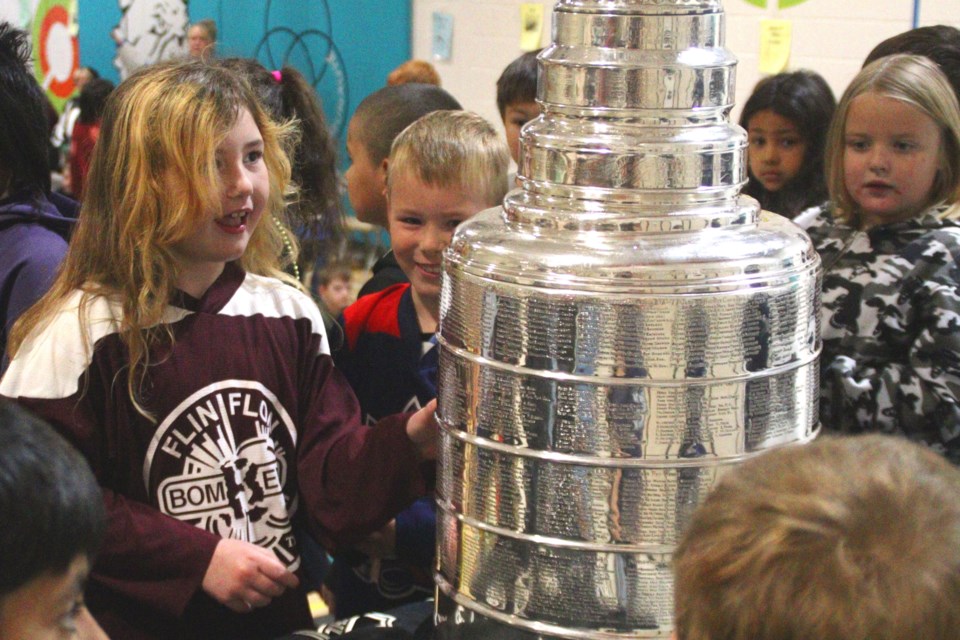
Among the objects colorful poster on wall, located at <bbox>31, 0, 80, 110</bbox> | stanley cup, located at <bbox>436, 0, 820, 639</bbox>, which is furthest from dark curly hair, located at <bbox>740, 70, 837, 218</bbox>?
colorful poster on wall, located at <bbox>31, 0, 80, 110</bbox>

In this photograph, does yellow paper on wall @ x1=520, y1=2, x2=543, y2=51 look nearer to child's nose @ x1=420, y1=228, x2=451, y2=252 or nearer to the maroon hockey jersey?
child's nose @ x1=420, y1=228, x2=451, y2=252

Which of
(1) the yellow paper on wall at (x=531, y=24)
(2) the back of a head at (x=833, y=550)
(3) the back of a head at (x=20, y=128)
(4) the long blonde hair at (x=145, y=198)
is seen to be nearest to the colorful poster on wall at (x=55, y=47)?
(1) the yellow paper on wall at (x=531, y=24)

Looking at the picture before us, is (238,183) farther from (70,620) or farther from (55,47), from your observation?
(55,47)

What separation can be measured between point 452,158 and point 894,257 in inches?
20.9

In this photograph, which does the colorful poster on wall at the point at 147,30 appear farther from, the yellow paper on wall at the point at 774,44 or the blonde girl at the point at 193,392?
the blonde girl at the point at 193,392

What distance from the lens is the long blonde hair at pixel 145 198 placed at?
3.65ft

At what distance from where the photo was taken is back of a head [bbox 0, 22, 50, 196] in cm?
161

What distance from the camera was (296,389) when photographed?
1.18 m

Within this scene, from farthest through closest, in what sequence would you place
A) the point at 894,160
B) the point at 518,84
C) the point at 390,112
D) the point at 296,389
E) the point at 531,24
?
1. the point at 531,24
2. the point at 518,84
3. the point at 390,112
4. the point at 894,160
5. the point at 296,389

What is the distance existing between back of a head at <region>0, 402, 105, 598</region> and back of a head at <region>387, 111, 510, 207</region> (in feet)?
2.25

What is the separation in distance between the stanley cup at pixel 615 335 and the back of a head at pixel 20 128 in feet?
3.35

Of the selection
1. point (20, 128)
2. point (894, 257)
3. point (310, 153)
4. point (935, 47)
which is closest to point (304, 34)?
point (310, 153)

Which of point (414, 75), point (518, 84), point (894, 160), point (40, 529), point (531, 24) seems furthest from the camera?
point (531, 24)

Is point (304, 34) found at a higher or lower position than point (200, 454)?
higher
